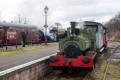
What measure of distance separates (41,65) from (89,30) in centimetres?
355

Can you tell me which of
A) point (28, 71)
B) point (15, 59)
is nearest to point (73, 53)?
point (28, 71)

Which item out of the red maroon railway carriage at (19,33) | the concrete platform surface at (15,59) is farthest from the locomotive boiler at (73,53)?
the red maroon railway carriage at (19,33)

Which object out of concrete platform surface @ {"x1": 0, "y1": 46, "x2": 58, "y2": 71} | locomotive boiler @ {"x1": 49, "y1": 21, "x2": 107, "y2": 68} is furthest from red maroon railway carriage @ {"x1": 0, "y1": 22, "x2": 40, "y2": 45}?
locomotive boiler @ {"x1": 49, "y1": 21, "x2": 107, "y2": 68}

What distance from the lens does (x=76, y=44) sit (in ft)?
28.2

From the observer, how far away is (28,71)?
722 cm

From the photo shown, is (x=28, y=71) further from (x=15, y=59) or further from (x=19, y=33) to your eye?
(x=19, y=33)

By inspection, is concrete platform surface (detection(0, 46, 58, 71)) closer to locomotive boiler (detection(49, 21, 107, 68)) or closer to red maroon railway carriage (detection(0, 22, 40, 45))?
locomotive boiler (detection(49, 21, 107, 68))

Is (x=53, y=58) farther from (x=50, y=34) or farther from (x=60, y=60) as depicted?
(x=50, y=34)

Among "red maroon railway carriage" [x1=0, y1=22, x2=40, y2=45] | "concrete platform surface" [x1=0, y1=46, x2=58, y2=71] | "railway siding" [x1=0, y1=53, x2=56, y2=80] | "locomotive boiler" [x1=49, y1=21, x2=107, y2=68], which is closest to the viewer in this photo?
"railway siding" [x1=0, y1=53, x2=56, y2=80]

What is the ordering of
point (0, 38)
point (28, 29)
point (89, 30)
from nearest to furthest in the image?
point (89, 30)
point (0, 38)
point (28, 29)

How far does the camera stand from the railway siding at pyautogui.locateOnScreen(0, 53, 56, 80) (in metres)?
5.94

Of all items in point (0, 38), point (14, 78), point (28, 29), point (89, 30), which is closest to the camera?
point (14, 78)

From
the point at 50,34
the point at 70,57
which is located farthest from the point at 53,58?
the point at 50,34

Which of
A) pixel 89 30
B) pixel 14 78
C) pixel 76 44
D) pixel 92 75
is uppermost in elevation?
pixel 89 30
